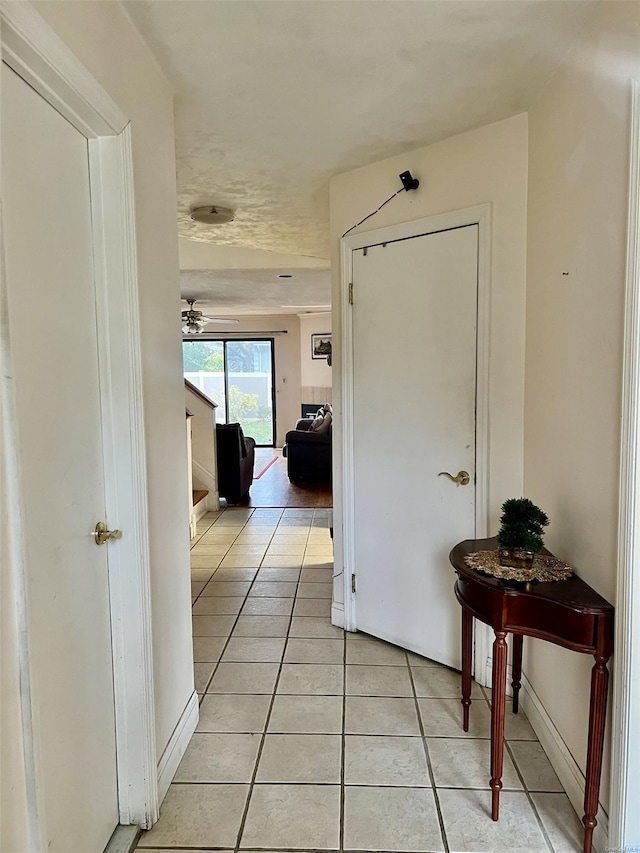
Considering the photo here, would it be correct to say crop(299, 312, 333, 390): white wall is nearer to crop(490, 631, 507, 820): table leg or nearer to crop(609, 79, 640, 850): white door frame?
crop(490, 631, 507, 820): table leg

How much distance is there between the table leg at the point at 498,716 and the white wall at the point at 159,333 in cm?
104

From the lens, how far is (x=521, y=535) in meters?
1.67

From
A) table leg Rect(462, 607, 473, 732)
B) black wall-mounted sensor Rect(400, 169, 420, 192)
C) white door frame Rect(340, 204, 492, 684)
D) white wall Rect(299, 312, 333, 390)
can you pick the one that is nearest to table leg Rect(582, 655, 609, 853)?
table leg Rect(462, 607, 473, 732)

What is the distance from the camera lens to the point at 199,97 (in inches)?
75.4

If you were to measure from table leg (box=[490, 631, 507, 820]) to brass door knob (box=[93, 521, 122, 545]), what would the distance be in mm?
1142

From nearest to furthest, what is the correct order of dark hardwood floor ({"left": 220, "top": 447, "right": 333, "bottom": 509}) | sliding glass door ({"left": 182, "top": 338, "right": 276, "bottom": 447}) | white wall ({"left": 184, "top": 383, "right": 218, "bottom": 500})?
white wall ({"left": 184, "top": 383, "right": 218, "bottom": 500}) < dark hardwood floor ({"left": 220, "top": 447, "right": 333, "bottom": 509}) < sliding glass door ({"left": 182, "top": 338, "right": 276, "bottom": 447})

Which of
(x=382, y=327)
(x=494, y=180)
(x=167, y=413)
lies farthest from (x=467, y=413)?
(x=167, y=413)

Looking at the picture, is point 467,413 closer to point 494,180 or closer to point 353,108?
point 494,180

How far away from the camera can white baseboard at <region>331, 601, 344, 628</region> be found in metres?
2.87

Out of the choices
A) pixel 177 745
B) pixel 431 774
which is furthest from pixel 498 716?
pixel 177 745

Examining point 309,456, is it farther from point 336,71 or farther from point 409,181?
point 336,71

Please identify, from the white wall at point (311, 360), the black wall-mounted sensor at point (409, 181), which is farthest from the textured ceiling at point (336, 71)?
the white wall at point (311, 360)

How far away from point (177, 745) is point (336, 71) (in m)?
2.34

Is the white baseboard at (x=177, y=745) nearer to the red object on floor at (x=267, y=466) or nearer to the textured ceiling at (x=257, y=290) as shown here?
the textured ceiling at (x=257, y=290)
